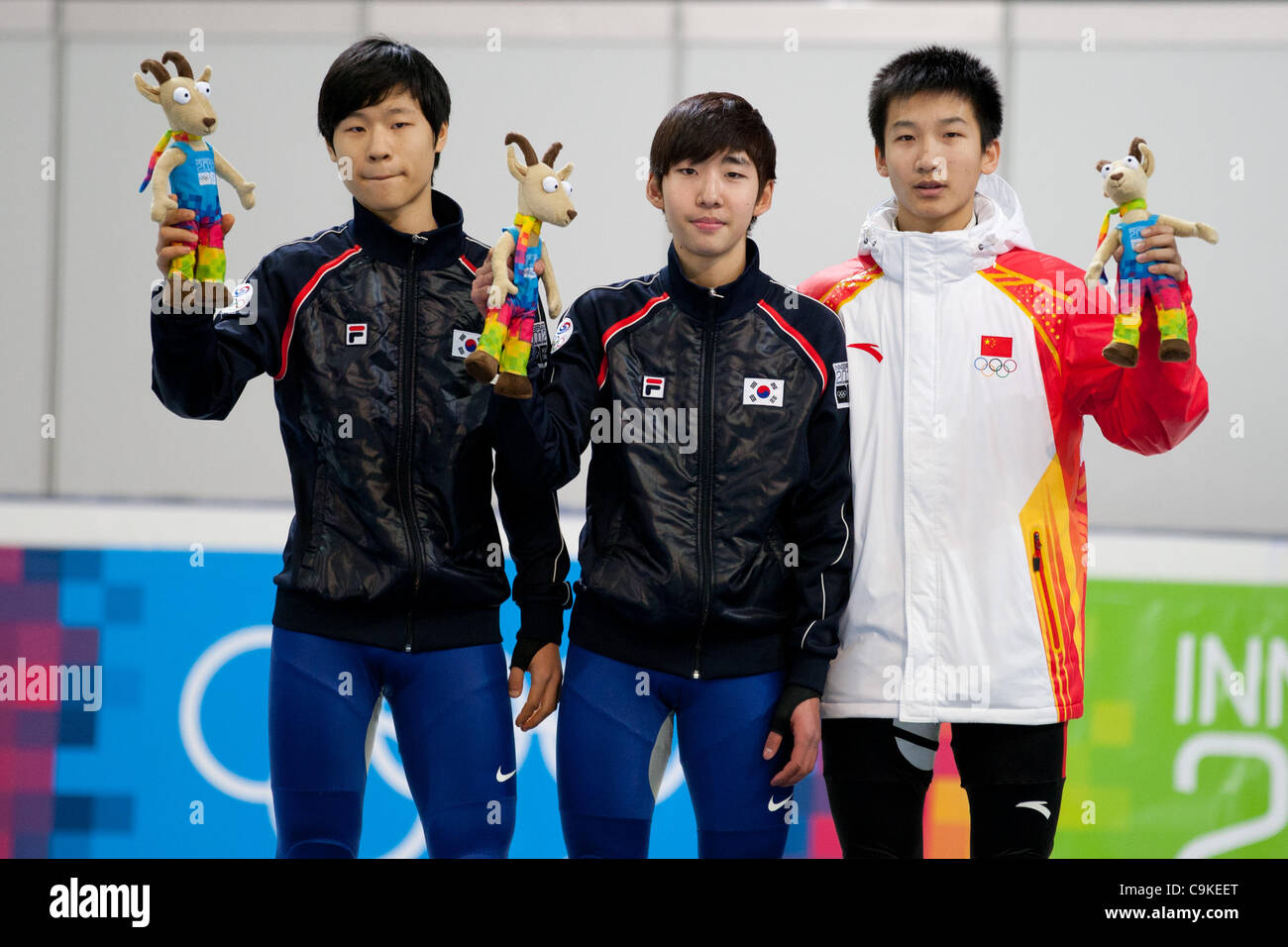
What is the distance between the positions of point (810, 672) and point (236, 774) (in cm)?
204

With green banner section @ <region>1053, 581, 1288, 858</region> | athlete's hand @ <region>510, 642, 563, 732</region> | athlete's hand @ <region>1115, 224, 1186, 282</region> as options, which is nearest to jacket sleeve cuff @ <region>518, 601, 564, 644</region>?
athlete's hand @ <region>510, 642, 563, 732</region>

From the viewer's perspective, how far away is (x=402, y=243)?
2.28 m

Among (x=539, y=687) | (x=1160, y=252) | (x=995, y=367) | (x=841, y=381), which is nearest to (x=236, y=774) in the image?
(x=539, y=687)

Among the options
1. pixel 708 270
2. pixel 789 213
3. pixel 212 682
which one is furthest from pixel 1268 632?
pixel 212 682

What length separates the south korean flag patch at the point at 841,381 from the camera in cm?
227

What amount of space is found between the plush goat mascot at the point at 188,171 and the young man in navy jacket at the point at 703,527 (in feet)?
2.05

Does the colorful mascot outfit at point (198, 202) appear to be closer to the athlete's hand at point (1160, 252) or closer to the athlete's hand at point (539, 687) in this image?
→ the athlete's hand at point (539, 687)

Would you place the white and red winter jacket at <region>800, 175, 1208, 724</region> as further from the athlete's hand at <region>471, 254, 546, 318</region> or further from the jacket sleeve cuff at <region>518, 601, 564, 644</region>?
the athlete's hand at <region>471, 254, 546, 318</region>

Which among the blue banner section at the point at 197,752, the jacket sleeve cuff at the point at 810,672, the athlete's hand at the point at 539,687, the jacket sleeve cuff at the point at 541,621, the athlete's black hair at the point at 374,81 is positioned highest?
the athlete's black hair at the point at 374,81

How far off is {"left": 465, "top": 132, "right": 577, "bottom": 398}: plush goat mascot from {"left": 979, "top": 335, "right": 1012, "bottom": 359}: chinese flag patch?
822 millimetres

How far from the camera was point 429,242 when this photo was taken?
229cm

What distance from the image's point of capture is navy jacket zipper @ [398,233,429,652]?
221 cm

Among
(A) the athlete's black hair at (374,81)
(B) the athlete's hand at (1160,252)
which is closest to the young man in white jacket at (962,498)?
(B) the athlete's hand at (1160,252)
